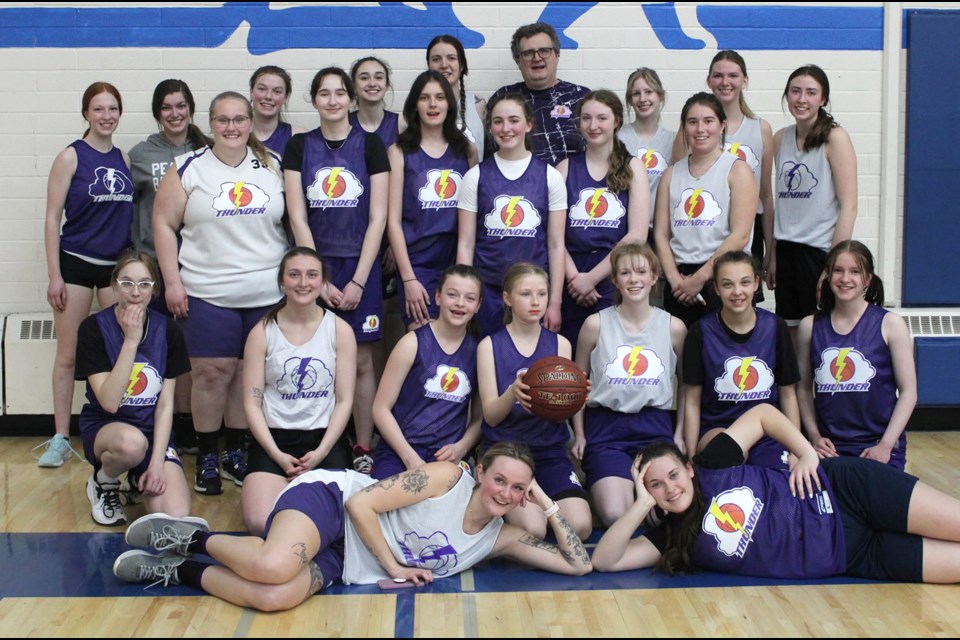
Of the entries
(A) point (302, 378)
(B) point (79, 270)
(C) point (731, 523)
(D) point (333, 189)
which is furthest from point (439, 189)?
(C) point (731, 523)

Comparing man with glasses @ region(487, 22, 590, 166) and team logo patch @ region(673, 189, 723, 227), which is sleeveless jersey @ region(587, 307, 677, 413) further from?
man with glasses @ region(487, 22, 590, 166)

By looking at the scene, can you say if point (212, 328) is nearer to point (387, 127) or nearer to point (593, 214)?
point (387, 127)

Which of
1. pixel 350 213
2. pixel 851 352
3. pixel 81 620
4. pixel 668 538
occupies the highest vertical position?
pixel 350 213

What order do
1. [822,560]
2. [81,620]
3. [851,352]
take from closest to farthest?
[81,620], [822,560], [851,352]

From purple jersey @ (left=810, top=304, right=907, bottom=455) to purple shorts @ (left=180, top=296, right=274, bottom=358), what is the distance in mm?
2398

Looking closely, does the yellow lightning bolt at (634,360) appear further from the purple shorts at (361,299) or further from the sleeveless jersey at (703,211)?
the purple shorts at (361,299)

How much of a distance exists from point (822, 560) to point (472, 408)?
1.44 m

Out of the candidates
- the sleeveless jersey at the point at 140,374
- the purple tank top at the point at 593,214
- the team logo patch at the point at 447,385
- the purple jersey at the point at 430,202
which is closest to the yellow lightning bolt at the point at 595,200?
the purple tank top at the point at 593,214

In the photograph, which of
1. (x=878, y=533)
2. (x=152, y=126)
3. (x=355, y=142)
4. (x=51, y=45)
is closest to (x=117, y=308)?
(x=355, y=142)

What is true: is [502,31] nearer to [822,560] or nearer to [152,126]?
[152,126]

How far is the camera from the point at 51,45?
5.64m

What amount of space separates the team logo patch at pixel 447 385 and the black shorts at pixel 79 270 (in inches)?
77.6

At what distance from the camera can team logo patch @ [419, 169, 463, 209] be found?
467 centimetres

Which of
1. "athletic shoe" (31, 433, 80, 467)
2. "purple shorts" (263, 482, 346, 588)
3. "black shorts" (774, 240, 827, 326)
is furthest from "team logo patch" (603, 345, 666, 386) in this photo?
"athletic shoe" (31, 433, 80, 467)
